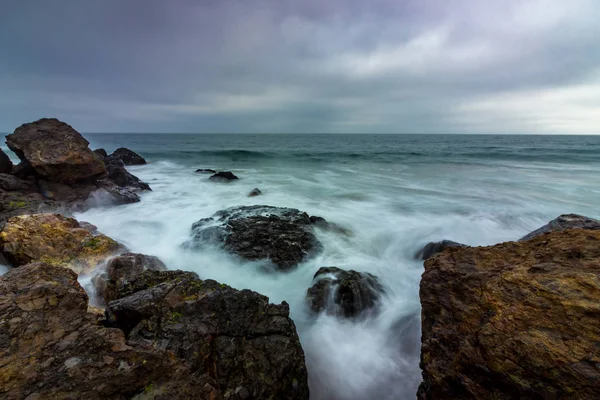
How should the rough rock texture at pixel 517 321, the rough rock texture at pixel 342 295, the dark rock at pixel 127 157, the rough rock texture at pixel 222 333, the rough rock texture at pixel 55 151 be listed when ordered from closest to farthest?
the rough rock texture at pixel 517 321 < the rough rock texture at pixel 222 333 < the rough rock texture at pixel 342 295 < the rough rock texture at pixel 55 151 < the dark rock at pixel 127 157

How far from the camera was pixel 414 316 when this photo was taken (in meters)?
5.46

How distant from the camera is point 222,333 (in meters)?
3.33

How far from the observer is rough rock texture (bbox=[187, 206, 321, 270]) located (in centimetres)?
713

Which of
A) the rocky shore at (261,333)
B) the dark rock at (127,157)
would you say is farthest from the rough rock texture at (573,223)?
the dark rock at (127,157)

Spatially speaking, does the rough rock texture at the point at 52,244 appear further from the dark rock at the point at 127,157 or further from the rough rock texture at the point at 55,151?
the dark rock at the point at 127,157

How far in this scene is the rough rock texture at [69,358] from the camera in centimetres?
226

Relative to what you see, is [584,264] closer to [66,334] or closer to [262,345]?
[262,345]

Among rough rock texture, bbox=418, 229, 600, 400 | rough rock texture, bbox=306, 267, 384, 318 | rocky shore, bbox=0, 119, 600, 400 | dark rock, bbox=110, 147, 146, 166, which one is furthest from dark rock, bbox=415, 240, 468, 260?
dark rock, bbox=110, 147, 146, 166

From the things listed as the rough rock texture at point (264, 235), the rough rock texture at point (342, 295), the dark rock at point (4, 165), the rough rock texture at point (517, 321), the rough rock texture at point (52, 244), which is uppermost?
the dark rock at point (4, 165)

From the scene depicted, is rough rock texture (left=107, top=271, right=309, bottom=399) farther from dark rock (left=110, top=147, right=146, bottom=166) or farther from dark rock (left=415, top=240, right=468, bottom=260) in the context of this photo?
dark rock (left=110, top=147, right=146, bottom=166)

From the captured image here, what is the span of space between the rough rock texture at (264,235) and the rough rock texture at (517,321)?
13.5 ft

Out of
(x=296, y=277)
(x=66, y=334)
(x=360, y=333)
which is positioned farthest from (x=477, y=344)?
(x=296, y=277)

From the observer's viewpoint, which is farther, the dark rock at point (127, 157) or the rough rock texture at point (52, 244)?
the dark rock at point (127, 157)

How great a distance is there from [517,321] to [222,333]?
2.84m
